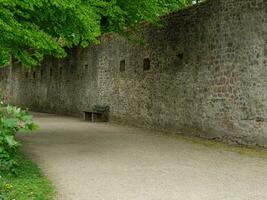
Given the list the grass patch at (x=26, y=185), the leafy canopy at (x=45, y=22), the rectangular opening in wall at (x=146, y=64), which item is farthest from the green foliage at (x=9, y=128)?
the rectangular opening in wall at (x=146, y=64)

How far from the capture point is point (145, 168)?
889cm

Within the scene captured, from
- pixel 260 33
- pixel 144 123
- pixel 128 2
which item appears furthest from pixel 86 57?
pixel 260 33

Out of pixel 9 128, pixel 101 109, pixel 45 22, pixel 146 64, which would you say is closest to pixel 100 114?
pixel 101 109

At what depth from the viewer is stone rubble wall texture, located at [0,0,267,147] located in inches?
485

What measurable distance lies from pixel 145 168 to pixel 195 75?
21.2ft

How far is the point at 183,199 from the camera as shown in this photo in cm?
634

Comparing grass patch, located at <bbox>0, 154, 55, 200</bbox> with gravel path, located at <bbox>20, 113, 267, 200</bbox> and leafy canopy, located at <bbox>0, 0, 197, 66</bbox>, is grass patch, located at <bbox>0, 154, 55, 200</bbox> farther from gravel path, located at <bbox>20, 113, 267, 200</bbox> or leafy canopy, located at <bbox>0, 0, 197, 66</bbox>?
leafy canopy, located at <bbox>0, 0, 197, 66</bbox>

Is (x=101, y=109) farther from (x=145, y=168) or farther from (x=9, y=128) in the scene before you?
(x=9, y=128)

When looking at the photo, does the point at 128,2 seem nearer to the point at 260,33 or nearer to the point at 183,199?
the point at 260,33

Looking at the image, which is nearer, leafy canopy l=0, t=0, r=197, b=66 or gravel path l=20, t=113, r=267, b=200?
gravel path l=20, t=113, r=267, b=200

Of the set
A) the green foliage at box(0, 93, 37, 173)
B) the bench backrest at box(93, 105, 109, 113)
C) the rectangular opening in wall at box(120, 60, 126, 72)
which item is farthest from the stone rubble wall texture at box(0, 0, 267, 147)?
the green foliage at box(0, 93, 37, 173)

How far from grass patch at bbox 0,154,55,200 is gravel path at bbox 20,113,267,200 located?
0.19 m

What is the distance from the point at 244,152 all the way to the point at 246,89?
1862 millimetres

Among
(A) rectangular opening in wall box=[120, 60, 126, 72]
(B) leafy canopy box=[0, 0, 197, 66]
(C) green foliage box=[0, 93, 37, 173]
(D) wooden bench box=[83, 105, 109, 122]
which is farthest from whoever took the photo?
(D) wooden bench box=[83, 105, 109, 122]
